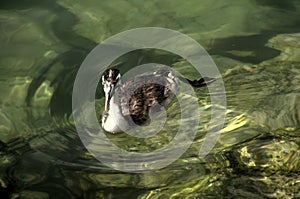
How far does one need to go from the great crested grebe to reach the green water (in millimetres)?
180

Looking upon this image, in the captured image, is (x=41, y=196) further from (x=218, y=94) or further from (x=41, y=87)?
(x=218, y=94)

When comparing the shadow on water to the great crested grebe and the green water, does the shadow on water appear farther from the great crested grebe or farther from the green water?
the great crested grebe

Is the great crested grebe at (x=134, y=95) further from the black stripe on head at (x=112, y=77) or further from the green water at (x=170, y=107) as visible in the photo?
the green water at (x=170, y=107)

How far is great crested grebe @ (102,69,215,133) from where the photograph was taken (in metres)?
5.00

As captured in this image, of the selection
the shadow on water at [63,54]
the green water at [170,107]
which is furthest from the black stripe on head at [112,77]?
the shadow on water at [63,54]

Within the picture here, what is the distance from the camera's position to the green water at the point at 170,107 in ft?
13.9

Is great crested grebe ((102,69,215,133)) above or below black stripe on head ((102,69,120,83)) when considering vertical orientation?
below

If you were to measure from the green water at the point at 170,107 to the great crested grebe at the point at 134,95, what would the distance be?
0.18m

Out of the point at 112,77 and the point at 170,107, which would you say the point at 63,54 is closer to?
the point at 112,77

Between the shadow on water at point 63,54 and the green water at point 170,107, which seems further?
the shadow on water at point 63,54

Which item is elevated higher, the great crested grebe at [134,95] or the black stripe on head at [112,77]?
the black stripe on head at [112,77]

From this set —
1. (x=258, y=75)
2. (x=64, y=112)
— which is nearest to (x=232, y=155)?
(x=258, y=75)

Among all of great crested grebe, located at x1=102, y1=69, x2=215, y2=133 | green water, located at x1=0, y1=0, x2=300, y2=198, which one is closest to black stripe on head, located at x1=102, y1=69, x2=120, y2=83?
great crested grebe, located at x1=102, y1=69, x2=215, y2=133

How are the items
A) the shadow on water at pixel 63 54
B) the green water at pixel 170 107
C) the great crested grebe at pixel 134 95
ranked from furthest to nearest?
1. the shadow on water at pixel 63 54
2. the great crested grebe at pixel 134 95
3. the green water at pixel 170 107
